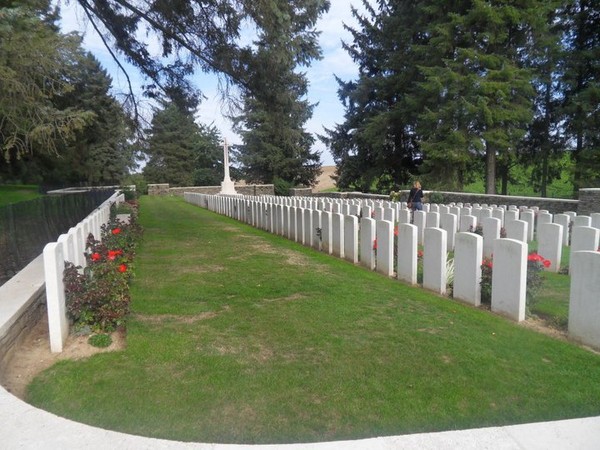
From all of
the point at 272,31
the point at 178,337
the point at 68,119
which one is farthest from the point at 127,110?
the point at 178,337

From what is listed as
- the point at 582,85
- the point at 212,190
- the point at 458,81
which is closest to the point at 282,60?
the point at 458,81

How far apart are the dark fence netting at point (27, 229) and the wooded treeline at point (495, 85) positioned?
18.2 m

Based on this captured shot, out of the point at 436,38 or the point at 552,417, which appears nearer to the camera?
the point at 552,417

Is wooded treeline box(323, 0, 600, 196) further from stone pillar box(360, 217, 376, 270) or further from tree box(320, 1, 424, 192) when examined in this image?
stone pillar box(360, 217, 376, 270)

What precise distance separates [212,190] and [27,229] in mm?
38308

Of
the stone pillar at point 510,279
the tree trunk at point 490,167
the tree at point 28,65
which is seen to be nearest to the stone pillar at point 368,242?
the stone pillar at point 510,279

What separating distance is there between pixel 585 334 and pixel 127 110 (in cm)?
1239

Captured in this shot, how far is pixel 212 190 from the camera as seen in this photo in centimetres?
4600

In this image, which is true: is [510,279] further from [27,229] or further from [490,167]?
[490,167]

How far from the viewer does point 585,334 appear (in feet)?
14.3

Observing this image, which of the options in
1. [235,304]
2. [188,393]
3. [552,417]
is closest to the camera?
[552,417]

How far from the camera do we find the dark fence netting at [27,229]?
6.88 metres

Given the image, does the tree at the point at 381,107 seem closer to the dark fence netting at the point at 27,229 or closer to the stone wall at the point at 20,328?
the dark fence netting at the point at 27,229

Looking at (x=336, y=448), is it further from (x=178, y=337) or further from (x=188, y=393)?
(x=178, y=337)
